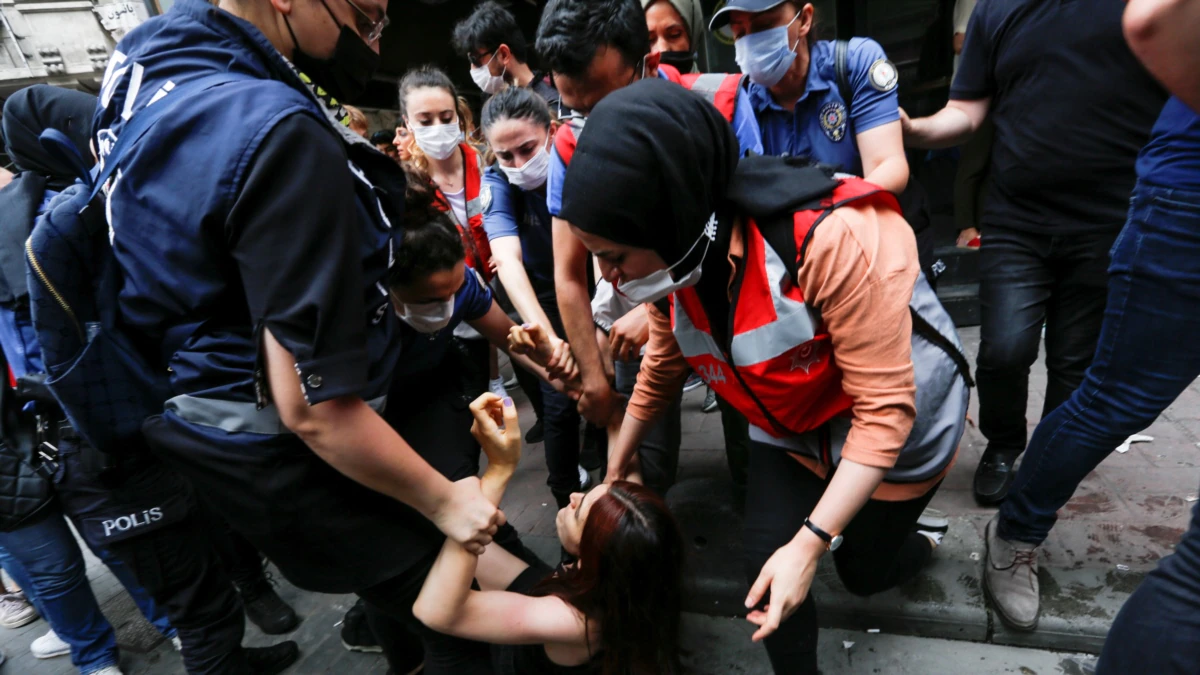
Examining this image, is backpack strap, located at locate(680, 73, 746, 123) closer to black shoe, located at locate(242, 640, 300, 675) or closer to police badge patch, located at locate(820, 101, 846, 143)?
police badge patch, located at locate(820, 101, 846, 143)

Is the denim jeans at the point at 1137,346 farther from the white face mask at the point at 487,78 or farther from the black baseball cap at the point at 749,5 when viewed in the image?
the white face mask at the point at 487,78

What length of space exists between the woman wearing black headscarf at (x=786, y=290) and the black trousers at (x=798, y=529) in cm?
2

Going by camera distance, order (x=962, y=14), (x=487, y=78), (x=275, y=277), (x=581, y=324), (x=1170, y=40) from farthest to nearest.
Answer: (x=962, y=14) → (x=487, y=78) → (x=581, y=324) → (x=275, y=277) → (x=1170, y=40)

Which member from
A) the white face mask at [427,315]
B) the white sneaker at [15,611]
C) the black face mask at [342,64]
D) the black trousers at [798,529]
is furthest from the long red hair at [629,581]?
the white sneaker at [15,611]

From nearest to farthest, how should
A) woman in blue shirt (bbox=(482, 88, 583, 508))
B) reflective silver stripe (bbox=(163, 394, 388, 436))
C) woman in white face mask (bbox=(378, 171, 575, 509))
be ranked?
reflective silver stripe (bbox=(163, 394, 388, 436)) → woman in white face mask (bbox=(378, 171, 575, 509)) → woman in blue shirt (bbox=(482, 88, 583, 508))

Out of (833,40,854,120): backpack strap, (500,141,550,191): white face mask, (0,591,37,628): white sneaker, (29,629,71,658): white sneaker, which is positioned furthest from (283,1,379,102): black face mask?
(0,591,37,628): white sneaker

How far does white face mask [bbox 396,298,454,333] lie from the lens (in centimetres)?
178

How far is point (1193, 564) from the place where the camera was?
1.06 metres

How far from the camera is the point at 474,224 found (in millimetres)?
3285

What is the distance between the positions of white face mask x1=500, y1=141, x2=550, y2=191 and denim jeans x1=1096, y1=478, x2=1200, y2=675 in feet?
7.27

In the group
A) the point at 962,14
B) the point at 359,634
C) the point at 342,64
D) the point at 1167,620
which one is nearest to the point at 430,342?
the point at 342,64

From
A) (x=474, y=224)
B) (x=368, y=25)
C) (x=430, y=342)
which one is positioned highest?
(x=368, y=25)

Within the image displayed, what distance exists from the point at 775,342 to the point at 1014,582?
131 centimetres

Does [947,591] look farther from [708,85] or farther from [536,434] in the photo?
[536,434]
